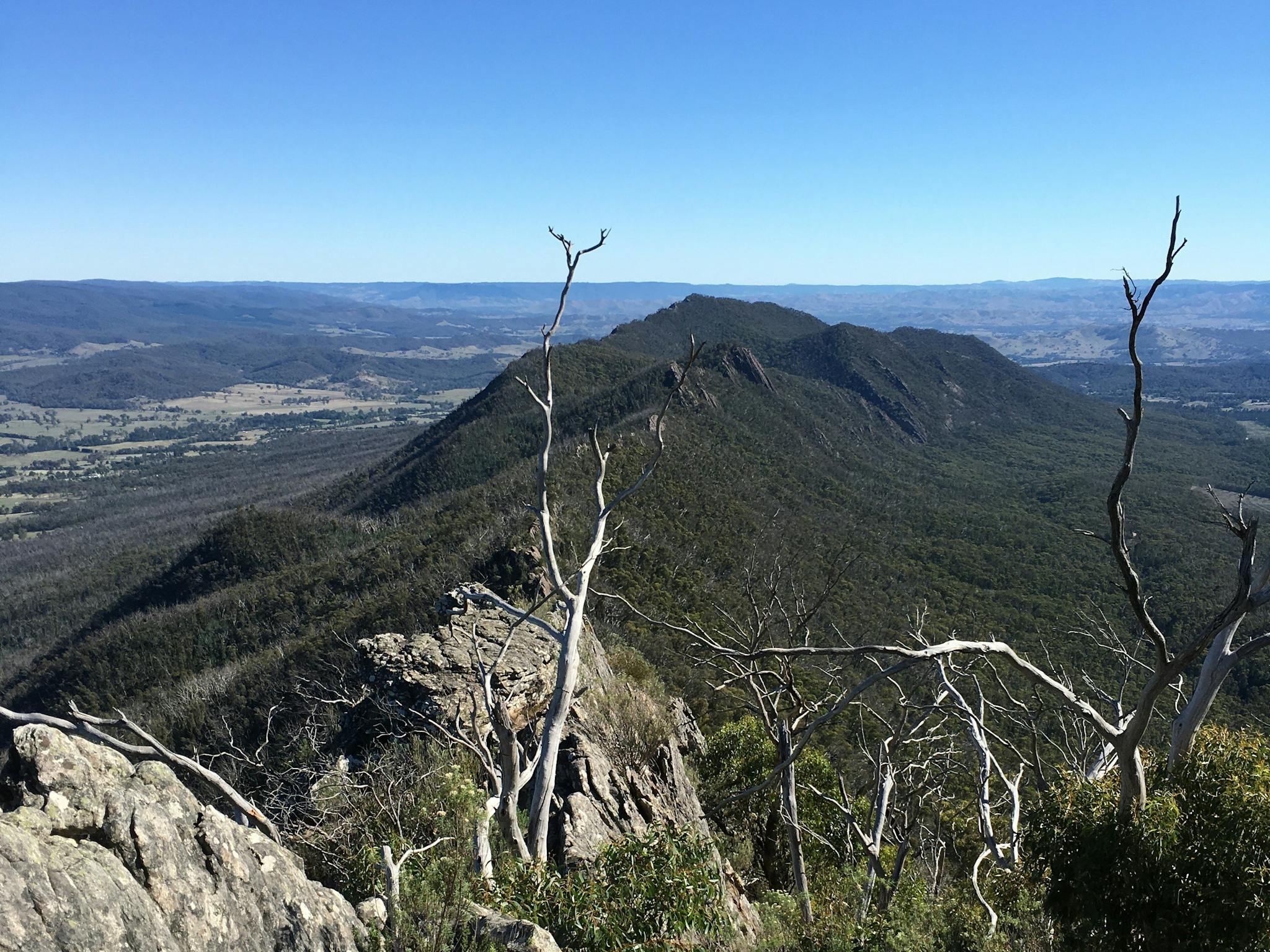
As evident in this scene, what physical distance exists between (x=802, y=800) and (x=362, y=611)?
122ft

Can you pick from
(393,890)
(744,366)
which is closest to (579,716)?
(393,890)

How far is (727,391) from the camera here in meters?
118

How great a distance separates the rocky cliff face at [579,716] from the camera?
12.9m

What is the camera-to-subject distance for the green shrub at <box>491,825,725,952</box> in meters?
7.92

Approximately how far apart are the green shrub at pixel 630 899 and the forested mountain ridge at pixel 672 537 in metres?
13.1

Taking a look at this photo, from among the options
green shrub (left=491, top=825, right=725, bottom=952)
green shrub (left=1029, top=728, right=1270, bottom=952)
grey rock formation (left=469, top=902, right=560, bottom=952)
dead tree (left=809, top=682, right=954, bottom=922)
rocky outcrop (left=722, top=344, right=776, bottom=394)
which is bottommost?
dead tree (left=809, top=682, right=954, bottom=922)

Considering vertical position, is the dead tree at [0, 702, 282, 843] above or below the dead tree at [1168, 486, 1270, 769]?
below

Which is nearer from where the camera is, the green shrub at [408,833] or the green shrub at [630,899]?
the green shrub at [630,899]

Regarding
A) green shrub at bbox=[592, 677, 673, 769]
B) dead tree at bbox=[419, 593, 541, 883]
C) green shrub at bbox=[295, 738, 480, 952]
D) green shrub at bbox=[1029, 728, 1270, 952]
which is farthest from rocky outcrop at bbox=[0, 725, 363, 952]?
green shrub at bbox=[592, 677, 673, 769]

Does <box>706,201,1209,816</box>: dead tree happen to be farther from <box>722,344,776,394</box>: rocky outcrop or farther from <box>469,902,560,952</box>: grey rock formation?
<box>722,344,776,394</box>: rocky outcrop

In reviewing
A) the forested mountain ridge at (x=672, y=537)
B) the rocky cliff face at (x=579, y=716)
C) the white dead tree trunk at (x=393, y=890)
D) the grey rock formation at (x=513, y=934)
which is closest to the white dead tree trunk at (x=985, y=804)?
the rocky cliff face at (x=579, y=716)

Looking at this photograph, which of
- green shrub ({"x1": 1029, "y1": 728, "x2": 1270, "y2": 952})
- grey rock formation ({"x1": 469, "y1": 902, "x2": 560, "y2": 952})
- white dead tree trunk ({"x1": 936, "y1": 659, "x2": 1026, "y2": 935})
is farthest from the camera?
white dead tree trunk ({"x1": 936, "y1": 659, "x2": 1026, "y2": 935})

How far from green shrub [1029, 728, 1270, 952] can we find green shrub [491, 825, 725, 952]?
13.0 ft

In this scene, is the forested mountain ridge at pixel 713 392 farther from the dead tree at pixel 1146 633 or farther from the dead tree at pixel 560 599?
the dead tree at pixel 1146 633
